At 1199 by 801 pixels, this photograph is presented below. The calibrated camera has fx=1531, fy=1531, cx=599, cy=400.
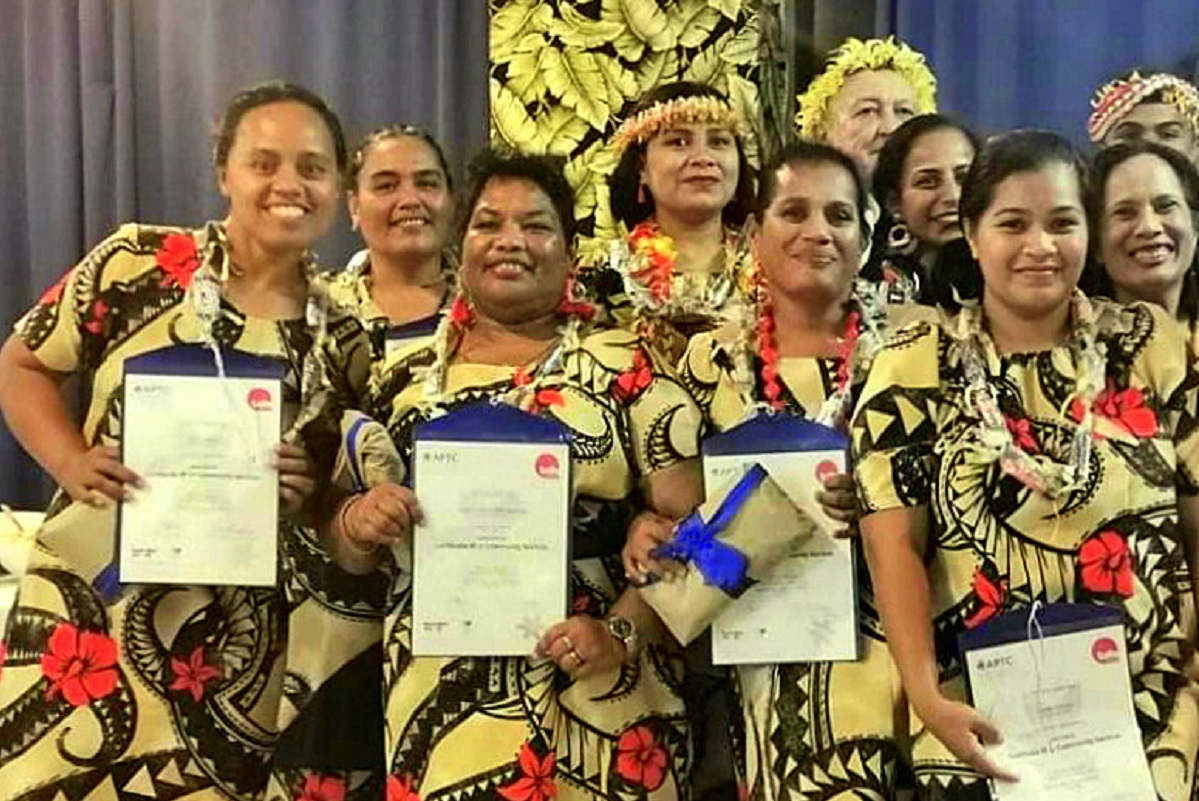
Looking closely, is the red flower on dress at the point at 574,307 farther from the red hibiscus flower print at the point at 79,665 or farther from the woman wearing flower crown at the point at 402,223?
the red hibiscus flower print at the point at 79,665

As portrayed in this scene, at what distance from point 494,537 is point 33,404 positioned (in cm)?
64

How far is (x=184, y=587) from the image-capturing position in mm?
1938

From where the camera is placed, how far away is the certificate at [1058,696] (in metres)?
1.64

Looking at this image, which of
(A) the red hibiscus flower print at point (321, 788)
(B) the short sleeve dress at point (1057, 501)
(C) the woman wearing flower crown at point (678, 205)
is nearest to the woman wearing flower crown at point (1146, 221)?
(B) the short sleeve dress at point (1057, 501)

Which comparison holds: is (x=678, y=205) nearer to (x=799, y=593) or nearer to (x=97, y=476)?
(x=799, y=593)

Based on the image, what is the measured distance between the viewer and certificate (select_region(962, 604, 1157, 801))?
5.38 feet

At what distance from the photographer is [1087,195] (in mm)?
1783

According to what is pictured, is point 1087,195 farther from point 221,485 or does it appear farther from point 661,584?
point 221,485

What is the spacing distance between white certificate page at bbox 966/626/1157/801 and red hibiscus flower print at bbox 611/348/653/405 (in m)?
0.52

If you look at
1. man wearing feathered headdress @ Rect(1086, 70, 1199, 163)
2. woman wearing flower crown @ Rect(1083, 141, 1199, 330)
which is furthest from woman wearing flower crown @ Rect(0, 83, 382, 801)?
man wearing feathered headdress @ Rect(1086, 70, 1199, 163)

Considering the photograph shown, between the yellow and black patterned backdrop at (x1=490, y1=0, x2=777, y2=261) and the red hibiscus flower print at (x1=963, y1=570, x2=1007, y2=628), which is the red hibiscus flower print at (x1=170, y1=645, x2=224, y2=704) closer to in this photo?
the red hibiscus flower print at (x1=963, y1=570, x2=1007, y2=628)

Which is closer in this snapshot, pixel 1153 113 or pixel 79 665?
pixel 79 665

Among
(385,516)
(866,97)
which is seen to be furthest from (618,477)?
(866,97)

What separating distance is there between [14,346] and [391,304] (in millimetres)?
689
